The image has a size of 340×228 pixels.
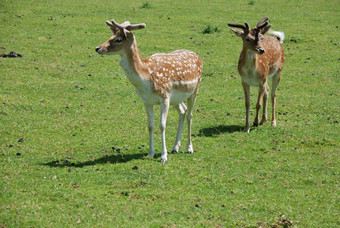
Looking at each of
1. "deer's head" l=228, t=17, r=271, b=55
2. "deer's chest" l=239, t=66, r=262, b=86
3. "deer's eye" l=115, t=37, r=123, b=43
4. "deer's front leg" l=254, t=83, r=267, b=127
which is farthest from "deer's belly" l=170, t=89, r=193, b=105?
"deer's front leg" l=254, t=83, r=267, b=127

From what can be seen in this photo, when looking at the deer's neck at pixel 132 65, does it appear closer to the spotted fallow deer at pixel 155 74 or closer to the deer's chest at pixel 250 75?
the spotted fallow deer at pixel 155 74

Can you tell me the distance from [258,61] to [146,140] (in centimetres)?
335

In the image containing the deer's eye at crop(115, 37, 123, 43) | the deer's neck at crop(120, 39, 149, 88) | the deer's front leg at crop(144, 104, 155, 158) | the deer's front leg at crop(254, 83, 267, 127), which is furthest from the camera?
the deer's front leg at crop(254, 83, 267, 127)

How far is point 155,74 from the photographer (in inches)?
368

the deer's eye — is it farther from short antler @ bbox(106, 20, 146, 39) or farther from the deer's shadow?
the deer's shadow

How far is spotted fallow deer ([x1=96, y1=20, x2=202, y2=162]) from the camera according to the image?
29.7 ft

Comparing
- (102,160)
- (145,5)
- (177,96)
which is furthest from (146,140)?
(145,5)

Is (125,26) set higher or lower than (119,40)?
higher

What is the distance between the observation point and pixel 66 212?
7.46 m

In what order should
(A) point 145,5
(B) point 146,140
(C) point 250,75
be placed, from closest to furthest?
(B) point 146,140 < (C) point 250,75 < (A) point 145,5

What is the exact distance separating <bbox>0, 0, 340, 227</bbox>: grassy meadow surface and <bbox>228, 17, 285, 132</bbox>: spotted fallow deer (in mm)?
843

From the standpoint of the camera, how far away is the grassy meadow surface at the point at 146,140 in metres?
7.72

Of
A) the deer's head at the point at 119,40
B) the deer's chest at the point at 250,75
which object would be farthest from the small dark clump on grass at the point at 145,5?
the deer's head at the point at 119,40

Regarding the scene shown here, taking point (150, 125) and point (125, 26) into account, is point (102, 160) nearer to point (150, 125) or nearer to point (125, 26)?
point (150, 125)
